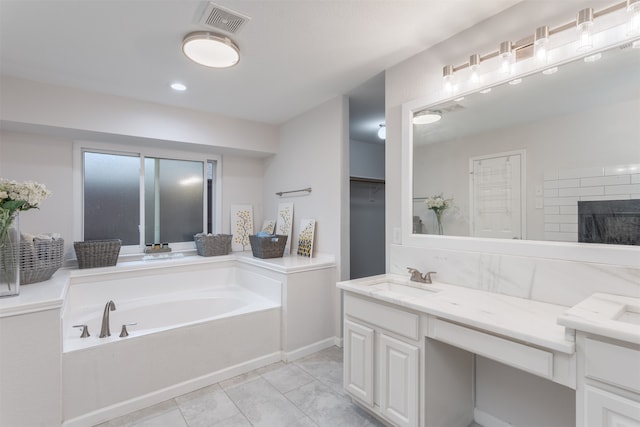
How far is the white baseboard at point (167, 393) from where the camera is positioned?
6.14ft

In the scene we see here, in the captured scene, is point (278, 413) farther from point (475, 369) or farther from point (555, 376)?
point (555, 376)

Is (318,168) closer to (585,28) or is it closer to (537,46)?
(537,46)

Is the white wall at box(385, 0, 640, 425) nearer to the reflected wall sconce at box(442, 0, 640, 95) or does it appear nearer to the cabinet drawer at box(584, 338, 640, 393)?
the reflected wall sconce at box(442, 0, 640, 95)

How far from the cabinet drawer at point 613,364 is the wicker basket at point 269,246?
2596 mm

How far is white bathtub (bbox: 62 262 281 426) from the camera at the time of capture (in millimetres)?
1913

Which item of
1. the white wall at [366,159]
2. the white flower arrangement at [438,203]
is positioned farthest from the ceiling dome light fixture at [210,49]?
the white wall at [366,159]

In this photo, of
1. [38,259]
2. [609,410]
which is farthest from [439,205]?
[38,259]

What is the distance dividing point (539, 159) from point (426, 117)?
0.78m

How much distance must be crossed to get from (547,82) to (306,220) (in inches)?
91.9

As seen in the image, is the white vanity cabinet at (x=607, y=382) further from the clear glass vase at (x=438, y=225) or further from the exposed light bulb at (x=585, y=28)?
the exposed light bulb at (x=585, y=28)

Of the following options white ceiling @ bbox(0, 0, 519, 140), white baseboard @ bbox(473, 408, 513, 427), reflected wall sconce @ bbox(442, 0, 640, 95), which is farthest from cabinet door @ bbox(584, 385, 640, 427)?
white ceiling @ bbox(0, 0, 519, 140)

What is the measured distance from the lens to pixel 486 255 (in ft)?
5.69

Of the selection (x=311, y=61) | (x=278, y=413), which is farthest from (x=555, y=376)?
(x=311, y=61)

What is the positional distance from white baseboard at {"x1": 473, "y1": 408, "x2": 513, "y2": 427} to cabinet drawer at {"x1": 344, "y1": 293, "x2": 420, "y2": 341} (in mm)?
786
